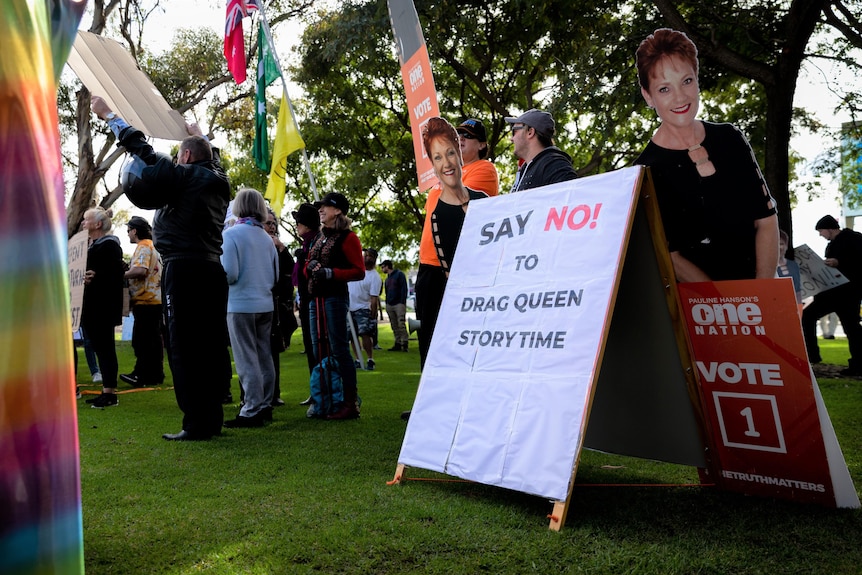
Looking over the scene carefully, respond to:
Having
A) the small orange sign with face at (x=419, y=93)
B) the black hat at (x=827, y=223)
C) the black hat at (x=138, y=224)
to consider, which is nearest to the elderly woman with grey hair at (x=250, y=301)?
Answer: the small orange sign with face at (x=419, y=93)

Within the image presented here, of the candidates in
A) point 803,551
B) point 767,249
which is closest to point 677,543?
point 803,551

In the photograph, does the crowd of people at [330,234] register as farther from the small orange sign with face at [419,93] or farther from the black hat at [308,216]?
the small orange sign with face at [419,93]

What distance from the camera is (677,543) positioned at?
9.55 ft

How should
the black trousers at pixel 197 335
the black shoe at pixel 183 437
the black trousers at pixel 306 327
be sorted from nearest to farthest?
the black trousers at pixel 197 335 < the black shoe at pixel 183 437 < the black trousers at pixel 306 327

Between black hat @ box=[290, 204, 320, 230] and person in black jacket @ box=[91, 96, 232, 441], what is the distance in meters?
1.56

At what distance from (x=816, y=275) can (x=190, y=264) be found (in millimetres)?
8235

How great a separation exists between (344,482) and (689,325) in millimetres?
1982

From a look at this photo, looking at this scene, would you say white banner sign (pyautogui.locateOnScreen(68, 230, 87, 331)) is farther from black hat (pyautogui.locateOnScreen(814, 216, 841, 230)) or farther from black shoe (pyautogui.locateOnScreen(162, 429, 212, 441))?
black hat (pyautogui.locateOnScreen(814, 216, 841, 230))

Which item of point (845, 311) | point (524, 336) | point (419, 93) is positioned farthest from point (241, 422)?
point (845, 311)

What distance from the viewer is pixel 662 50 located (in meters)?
4.06

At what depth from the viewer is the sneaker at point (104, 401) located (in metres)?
7.70

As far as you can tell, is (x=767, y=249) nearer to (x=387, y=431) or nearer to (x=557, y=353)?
(x=557, y=353)

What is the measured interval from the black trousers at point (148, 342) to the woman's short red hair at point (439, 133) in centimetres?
561

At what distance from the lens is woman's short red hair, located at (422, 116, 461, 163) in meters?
5.14
